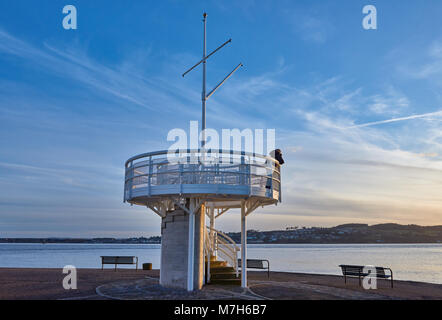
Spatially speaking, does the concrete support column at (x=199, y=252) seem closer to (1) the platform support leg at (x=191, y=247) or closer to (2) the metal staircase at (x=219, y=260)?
(1) the platform support leg at (x=191, y=247)

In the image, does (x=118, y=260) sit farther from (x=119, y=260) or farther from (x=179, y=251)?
(x=179, y=251)

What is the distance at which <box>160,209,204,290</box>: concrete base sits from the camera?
14938 mm

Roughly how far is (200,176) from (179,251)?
3433mm

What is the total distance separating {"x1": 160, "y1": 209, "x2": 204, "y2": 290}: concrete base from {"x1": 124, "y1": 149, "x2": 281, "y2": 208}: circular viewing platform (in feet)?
5.07

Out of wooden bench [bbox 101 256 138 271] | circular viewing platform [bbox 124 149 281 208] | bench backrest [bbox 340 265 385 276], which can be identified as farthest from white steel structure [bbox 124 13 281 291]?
wooden bench [bbox 101 256 138 271]

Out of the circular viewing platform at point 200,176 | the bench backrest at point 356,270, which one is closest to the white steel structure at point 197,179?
the circular viewing platform at point 200,176

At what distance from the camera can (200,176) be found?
13.9 meters

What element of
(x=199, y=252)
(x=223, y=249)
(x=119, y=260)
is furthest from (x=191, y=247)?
(x=119, y=260)

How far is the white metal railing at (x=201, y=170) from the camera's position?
1381 cm

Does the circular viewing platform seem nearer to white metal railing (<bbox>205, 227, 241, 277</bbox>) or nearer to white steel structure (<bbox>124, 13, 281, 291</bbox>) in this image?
white steel structure (<bbox>124, 13, 281, 291</bbox>)

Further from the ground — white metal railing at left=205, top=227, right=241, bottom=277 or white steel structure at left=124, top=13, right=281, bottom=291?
white steel structure at left=124, top=13, right=281, bottom=291
